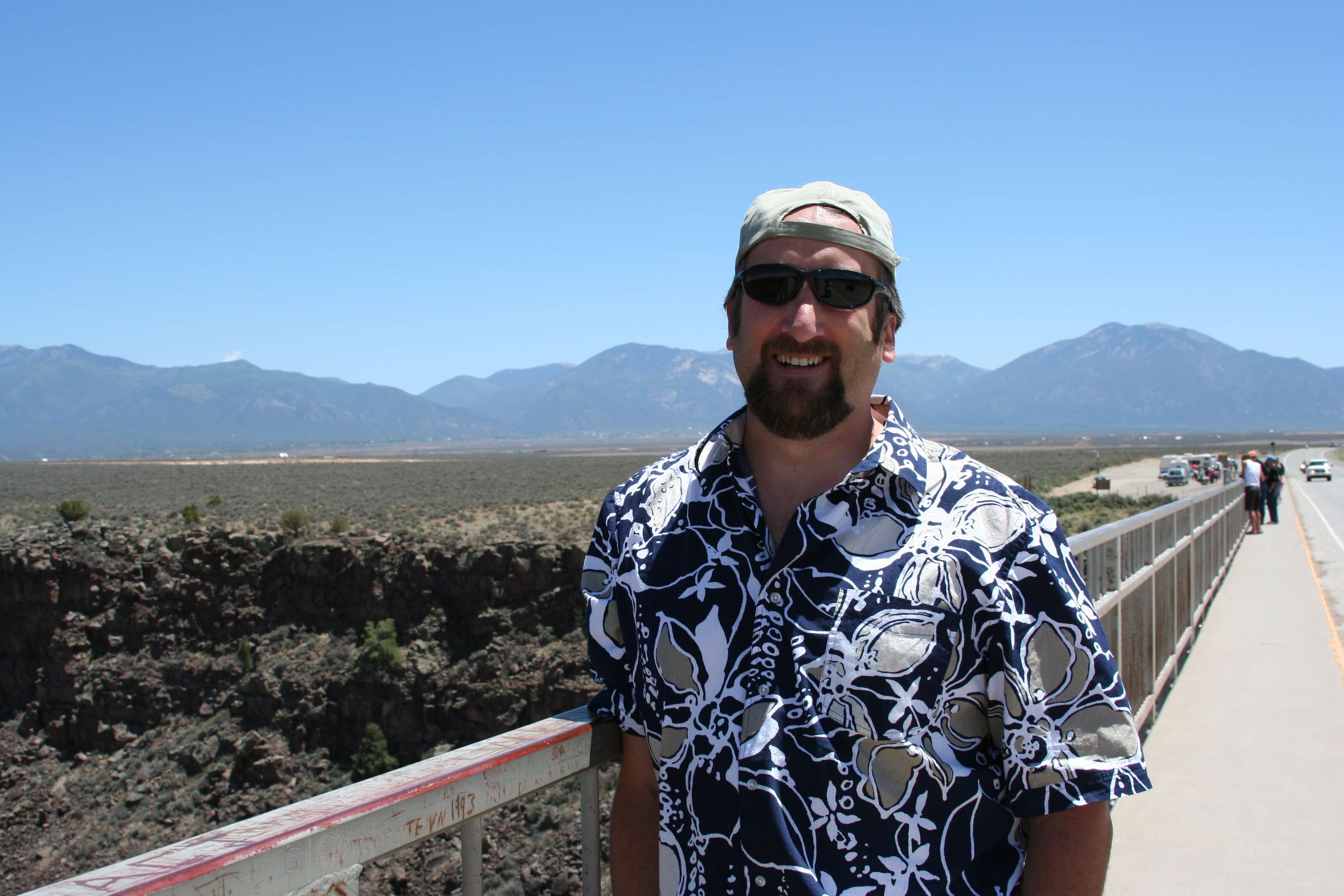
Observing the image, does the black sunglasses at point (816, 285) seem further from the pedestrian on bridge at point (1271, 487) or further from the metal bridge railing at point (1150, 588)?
the pedestrian on bridge at point (1271, 487)

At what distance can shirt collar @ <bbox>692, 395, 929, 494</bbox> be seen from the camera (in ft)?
5.65

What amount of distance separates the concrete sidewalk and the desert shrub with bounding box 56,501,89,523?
104ft

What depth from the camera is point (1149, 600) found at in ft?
19.4

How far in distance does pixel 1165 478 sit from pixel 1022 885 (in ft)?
173

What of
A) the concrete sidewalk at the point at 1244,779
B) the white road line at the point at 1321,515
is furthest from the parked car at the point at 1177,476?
the concrete sidewalk at the point at 1244,779

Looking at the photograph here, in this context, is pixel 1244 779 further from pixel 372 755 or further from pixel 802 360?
pixel 372 755

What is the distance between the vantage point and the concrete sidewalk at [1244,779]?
4.14m

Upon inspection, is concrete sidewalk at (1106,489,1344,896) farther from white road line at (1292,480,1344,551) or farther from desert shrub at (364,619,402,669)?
desert shrub at (364,619,402,669)

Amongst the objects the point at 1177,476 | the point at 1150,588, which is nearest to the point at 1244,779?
the point at 1150,588

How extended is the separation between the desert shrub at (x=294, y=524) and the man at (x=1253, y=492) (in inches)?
955

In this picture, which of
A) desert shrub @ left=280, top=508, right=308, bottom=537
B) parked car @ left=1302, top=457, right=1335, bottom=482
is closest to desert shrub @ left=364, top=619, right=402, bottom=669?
desert shrub @ left=280, top=508, right=308, bottom=537

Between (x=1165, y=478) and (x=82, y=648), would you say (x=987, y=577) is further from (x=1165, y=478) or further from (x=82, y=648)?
(x=1165, y=478)

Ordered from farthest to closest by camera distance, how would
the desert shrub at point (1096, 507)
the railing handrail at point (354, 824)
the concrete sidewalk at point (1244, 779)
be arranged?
1. the desert shrub at point (1096, 507)
2. the concrete sidewalk at point (1244, 779)
3. the railing handrail at point (354, 824)

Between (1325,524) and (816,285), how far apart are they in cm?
2655
